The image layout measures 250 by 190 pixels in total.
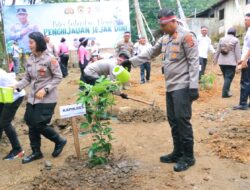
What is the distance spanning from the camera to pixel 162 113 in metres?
6.76

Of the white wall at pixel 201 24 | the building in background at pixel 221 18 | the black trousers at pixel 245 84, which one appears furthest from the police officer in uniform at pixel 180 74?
the white wall at pixel 201 24

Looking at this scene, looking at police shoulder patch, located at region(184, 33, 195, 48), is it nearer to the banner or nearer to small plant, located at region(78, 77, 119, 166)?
small plant, located at region(78, 77, 119, 166)

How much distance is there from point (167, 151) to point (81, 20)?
37.3ft

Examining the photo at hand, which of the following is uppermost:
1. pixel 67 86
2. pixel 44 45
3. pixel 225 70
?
pixel 44 45

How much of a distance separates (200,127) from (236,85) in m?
4.75

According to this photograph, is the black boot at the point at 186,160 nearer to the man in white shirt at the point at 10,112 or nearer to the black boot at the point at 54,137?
the black boot at the point at 54,137

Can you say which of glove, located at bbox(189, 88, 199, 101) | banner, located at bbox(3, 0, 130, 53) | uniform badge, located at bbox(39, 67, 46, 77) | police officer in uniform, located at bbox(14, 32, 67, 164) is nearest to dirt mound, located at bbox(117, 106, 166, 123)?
police officer in uniform, located at bbox(14, 32, 67, 164)

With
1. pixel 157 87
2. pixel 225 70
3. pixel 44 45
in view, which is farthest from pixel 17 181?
pixel 157 87

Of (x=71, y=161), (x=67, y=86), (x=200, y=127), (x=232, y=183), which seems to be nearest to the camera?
(x=232, y=183)

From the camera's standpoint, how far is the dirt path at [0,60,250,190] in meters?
3.78

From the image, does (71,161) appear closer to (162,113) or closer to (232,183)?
(232,183)

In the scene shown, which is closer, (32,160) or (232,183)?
(232,183)

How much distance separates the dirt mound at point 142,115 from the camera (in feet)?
21.6

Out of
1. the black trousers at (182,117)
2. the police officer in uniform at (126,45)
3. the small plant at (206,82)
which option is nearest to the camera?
the black trousers at (182,117)
